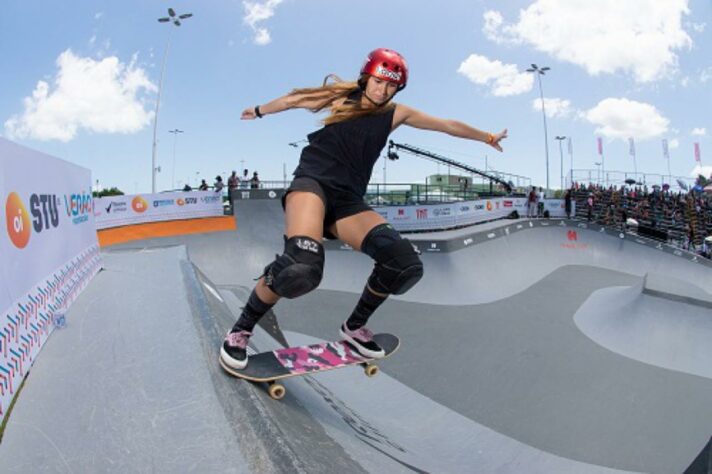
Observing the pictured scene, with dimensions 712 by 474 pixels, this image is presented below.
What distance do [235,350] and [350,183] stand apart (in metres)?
1.39

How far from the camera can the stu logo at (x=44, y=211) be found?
3.63m

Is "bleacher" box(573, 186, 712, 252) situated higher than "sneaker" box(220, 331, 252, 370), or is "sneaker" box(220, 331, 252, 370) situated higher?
"sneaker" box(220, 331, 252, 370)

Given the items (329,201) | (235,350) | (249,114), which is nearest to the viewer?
(235,350)

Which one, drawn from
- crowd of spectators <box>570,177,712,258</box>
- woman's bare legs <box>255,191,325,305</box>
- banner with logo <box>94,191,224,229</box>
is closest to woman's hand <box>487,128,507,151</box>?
woman's bare legs <box>255,191,325,305</box>

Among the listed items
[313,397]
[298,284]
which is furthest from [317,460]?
[313,397]

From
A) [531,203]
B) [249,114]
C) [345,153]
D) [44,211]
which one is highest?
[249,114]

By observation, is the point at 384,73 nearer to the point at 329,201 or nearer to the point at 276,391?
the point at 329,201

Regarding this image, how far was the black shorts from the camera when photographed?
305 centimetres

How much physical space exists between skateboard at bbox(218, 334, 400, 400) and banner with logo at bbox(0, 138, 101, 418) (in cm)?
131

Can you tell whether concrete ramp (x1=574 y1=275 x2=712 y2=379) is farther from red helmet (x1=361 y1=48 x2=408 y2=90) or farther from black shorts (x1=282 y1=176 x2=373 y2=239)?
red helmet (x1=361 y1=48 x2=408 y2=90)

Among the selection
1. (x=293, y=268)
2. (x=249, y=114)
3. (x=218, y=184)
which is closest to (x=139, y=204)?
(x=218, y=184)

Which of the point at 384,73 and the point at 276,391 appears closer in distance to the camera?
the point at 276,391

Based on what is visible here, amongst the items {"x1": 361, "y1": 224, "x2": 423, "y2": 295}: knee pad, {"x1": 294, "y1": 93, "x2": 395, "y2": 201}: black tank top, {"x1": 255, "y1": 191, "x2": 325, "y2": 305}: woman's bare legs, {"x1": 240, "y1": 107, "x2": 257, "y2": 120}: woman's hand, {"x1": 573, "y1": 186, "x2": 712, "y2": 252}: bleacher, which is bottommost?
{"x1": 573, "y1": 186, "x2": 712, "y2": 252}: bleacher

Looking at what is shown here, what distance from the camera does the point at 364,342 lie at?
11.5ft
